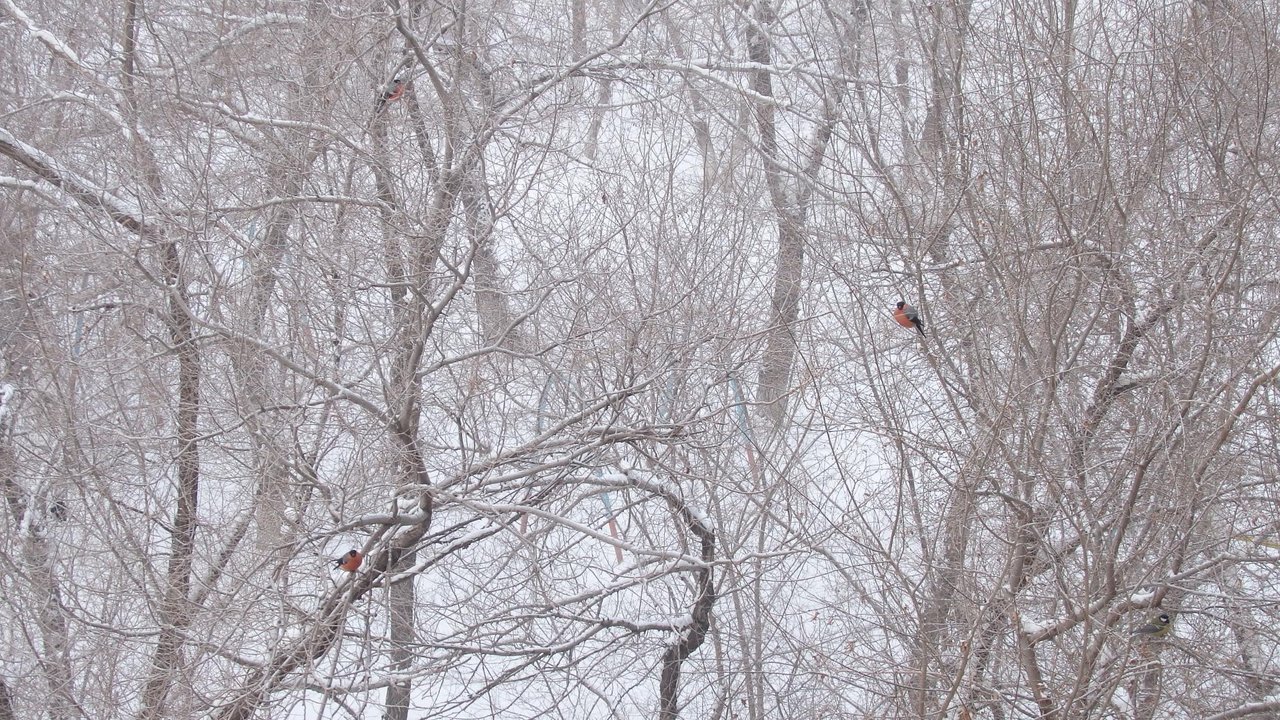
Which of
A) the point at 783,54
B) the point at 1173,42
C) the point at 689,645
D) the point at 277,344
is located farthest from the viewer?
the point at 783,54

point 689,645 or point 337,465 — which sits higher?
point 337,465

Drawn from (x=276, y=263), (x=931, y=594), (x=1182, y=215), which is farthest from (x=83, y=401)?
(x=1182, y=215)

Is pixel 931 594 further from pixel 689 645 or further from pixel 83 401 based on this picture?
pixel 83 401

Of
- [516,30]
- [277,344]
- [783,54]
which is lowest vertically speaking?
[277,344]

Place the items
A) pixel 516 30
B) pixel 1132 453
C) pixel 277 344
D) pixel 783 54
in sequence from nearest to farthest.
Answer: pixel 1132 453, pixel 277 344, pixel 516 30, pixel 783 54

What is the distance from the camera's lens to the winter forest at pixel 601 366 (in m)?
4.91

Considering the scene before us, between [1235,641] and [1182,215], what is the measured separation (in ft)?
6.81

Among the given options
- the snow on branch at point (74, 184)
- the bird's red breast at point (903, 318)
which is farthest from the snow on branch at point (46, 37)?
the bird's red breast at point (903, 318)

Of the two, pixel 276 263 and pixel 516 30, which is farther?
pixel 516 30

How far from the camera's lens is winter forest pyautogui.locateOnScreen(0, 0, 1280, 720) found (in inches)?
193

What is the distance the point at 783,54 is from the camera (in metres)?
10.5

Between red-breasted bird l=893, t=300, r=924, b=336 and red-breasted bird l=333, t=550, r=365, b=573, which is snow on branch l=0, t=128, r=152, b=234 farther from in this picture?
red-breasted bird l=893, t=300, r=924, b=336

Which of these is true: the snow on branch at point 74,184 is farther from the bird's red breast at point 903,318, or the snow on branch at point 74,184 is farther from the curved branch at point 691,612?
the bird's red breast at point 903,318

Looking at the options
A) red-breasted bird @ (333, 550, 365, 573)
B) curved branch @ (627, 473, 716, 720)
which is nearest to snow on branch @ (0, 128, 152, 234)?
red-breasted bird @ (333, 550, 365, 573)
